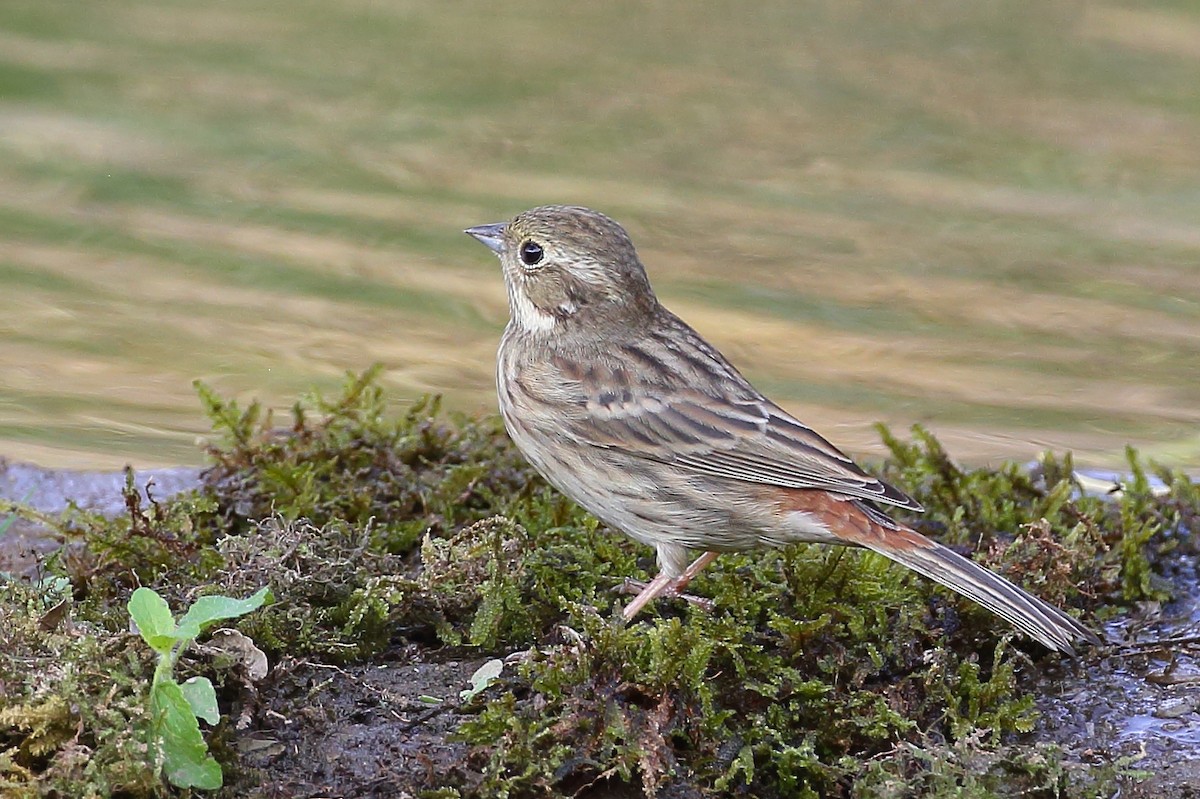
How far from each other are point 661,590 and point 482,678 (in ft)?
2.72

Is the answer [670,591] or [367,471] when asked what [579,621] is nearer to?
[670,591]

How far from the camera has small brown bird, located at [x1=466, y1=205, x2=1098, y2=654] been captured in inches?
213

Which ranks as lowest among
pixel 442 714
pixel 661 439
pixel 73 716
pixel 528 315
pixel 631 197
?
pixel 442 714

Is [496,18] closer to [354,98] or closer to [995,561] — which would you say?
[354,98]

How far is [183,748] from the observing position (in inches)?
172

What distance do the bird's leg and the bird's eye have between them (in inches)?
55.0

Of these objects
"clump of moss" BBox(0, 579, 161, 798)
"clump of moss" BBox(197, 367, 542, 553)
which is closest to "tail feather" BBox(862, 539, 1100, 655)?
"clump of moss" BBox(197, 367, 542, 553)

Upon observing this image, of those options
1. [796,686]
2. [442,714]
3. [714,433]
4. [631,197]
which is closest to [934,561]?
[796,686]

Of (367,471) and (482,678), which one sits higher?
(367,471)

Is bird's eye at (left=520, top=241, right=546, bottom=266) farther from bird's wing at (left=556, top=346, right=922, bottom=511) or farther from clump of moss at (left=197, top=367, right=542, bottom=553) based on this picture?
clump of moss at (left=197, top=367, right=542, bottom=553)

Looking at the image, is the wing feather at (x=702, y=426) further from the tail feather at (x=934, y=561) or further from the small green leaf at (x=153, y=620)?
the small green leaf at (x=153, y=620)

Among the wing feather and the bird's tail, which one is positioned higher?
the wing feather

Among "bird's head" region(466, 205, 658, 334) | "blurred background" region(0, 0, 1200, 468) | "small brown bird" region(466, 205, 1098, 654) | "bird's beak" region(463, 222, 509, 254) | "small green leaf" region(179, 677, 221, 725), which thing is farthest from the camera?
"blurred background" region(0, 0, 1200, 468)

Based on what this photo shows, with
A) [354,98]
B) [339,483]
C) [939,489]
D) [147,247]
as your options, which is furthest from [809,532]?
[354,98]
